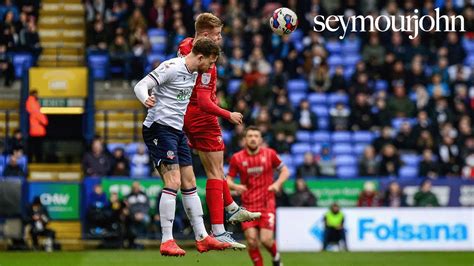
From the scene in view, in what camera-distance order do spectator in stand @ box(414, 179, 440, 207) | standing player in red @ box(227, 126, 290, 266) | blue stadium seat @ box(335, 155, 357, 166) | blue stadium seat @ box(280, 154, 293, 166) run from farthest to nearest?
blue stadium seat @ box(335, 155, 357, 166) → blue stadium seat @ box(280, 154, 293, 166) → spectator in stand @ box(414, 179, 440, 207) → standing player in red @ box(227, 126, 290, 266)

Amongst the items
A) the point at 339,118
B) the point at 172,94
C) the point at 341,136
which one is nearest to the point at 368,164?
the point at 341,136

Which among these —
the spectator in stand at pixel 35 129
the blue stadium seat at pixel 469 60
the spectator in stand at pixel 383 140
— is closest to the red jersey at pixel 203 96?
the spectator in stand at pixel 383 140

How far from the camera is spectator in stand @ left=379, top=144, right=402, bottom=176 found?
26.6m

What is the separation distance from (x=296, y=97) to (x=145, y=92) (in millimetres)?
16077

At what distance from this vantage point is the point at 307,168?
1031 inches

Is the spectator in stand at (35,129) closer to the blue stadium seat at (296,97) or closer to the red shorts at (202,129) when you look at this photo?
the blue stadium seat at (296,97)

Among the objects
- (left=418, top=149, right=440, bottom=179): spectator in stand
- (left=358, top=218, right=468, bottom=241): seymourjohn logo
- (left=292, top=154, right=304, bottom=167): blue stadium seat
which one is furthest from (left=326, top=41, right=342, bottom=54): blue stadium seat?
(left=358, top=218, right=468, bottom=241): seymourjohn logo

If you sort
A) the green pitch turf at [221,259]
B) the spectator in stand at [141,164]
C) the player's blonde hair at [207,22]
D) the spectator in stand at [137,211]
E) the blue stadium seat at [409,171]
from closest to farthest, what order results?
the player's blonde hair at [207,22], the green pitch turf at [221,259], the spectator in stand at [137,211], the spectator in stand at [141,164], the blue stadium seat at [409,171]

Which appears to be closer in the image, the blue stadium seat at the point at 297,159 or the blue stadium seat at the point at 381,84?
the blue stadium seat at the point at 297,159

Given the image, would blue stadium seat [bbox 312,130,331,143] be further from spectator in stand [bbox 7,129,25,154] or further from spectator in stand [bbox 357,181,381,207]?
spectator in stand [bbox 7,129,25,154]

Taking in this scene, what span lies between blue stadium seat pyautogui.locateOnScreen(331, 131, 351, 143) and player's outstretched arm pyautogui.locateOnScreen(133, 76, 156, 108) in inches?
593

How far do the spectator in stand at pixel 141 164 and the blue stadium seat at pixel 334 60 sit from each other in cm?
570

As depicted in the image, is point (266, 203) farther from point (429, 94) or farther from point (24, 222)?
point (429, 94)

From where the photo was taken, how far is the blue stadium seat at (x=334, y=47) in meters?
30.3
